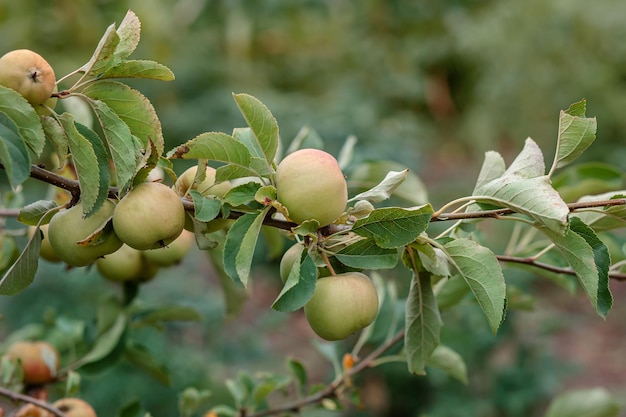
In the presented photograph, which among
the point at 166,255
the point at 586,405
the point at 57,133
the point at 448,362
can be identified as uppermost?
the point at 57,133

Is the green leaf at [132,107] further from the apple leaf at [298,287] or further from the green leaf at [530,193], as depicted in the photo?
the green leaf at [530,193]

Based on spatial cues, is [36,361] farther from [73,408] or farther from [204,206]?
[204,206]

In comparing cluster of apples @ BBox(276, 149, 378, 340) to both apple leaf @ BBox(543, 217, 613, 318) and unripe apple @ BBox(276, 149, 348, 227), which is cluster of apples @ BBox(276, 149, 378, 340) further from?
apple leaf @ BBox(543, 217, 613, 318)

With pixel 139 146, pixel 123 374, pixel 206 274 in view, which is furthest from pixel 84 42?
pixel 139 146

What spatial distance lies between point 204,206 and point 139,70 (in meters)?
0.12

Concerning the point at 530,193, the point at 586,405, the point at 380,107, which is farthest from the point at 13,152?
the point at 380,107

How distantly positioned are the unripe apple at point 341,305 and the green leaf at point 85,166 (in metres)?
0.18

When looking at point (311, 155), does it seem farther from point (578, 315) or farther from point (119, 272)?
point (578, 315)

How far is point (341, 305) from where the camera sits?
1.76 feet

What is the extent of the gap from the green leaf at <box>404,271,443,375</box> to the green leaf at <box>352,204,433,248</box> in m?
0.08

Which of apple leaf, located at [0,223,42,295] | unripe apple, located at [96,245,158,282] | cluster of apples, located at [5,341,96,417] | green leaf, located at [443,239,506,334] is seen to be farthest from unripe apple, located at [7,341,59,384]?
green leaf, located at [443,239,506,334]

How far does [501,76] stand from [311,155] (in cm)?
374

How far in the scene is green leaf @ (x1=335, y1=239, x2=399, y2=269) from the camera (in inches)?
21.6

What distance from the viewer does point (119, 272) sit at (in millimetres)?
787
